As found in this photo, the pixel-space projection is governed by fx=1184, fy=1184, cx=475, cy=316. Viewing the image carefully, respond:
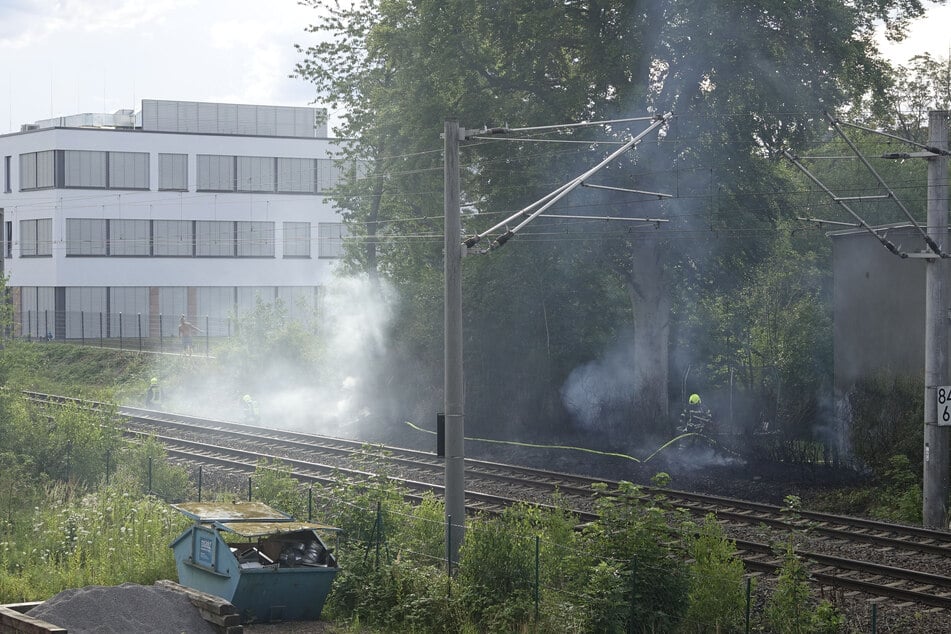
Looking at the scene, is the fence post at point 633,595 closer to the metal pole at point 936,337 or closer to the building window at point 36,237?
the metal pole at point 936,337

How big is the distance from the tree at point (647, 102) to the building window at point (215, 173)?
36.2 m

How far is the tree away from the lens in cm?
3006

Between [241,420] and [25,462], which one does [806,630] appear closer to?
[25,462]

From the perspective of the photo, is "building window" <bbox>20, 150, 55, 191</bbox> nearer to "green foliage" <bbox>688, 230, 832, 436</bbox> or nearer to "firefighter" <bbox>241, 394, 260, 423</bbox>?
"firefighter" <bbox>241, 394, 260, 423</bbox>

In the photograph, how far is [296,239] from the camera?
72000 mm

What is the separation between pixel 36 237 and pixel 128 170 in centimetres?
658

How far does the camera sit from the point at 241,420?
1657 inches

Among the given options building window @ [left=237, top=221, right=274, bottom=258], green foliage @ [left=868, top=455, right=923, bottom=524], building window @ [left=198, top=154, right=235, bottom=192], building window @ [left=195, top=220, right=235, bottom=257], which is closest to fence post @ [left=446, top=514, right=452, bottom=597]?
green foliage @ [left=868, top=455, right=923, bottom=524]

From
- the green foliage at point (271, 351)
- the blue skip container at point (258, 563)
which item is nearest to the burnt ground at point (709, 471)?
the blue skip container at point (258, 563)

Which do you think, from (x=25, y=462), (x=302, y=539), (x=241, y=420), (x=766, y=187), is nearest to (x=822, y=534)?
(x=302, y=539)

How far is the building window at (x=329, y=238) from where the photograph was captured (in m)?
72.9

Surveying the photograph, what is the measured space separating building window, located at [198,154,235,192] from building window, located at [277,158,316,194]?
2911 millimetres

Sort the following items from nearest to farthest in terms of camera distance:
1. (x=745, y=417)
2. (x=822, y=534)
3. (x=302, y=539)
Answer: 1. (x=302, y=539)
2. (x=822, y=534)
3. (x=745, y=417)

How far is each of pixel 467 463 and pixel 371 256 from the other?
16.5 m
